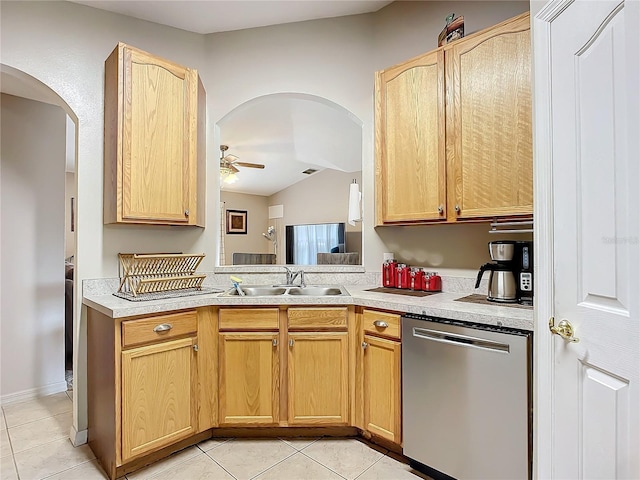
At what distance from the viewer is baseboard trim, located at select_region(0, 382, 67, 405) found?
8.77 ft

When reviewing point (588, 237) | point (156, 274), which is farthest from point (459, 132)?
point (156, 274)

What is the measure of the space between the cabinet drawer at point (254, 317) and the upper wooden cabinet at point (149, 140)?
68 centimetres

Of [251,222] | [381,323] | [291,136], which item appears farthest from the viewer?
[251,222]

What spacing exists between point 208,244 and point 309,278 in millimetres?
796

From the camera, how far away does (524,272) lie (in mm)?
1813

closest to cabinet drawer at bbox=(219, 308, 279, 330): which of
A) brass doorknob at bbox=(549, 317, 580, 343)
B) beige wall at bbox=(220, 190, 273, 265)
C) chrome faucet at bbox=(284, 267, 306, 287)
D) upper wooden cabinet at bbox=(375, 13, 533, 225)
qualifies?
chrome faucet at bbox=(284, 267, 306, 287)

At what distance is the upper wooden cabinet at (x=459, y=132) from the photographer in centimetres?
180

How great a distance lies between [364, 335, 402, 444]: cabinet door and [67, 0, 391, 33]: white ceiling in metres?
2.30

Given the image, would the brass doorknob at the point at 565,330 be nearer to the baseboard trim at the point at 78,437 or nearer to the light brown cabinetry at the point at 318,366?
the light brown cabinetry at the point at 318,366

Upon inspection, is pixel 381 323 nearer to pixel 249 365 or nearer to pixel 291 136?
pixel 249 365

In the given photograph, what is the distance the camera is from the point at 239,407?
213 cm

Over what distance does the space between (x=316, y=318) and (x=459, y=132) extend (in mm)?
1351

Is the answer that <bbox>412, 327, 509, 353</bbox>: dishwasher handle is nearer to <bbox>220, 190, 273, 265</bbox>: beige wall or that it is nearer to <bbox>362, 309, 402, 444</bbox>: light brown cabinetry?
<bbox>362, 309, 402, 444</bbox>: light brown cabinetry

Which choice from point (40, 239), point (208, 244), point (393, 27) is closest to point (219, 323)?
point (208, 244)
